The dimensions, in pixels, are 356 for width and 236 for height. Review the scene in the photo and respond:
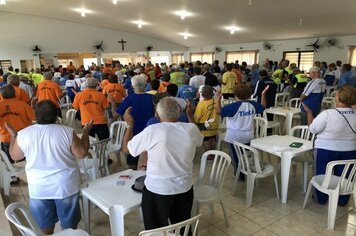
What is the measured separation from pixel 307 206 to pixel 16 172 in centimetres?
312

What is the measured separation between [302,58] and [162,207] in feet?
40.0

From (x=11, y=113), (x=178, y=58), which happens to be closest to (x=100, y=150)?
(x=11, y=113)

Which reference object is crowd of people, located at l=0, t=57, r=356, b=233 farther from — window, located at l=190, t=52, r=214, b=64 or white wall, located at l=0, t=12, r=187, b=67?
window, located at l=190, t=52, r=214, b=64

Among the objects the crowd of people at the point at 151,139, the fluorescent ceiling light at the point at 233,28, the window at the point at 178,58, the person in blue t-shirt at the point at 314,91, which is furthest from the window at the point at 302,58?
the crowd of people at the point at 151,139

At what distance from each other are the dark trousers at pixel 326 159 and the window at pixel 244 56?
11.7 m

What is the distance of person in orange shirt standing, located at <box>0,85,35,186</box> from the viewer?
3203 millimetres

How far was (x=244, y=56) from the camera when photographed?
14.4 meters

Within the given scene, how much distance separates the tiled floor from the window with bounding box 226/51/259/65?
38.4 ft

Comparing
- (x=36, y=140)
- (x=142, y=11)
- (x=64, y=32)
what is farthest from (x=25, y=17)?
(x=36, y=140)

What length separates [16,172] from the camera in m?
3.05

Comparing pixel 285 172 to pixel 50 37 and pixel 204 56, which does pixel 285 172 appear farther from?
pixel 204 56

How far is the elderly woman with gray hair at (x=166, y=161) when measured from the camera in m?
1.66

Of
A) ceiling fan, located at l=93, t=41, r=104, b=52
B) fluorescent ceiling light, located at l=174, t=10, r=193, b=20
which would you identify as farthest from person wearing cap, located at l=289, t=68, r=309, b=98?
ceiling fan, located at l=93, t=41, r=104, b=52

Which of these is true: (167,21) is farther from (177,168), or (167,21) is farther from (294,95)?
(177,168)
